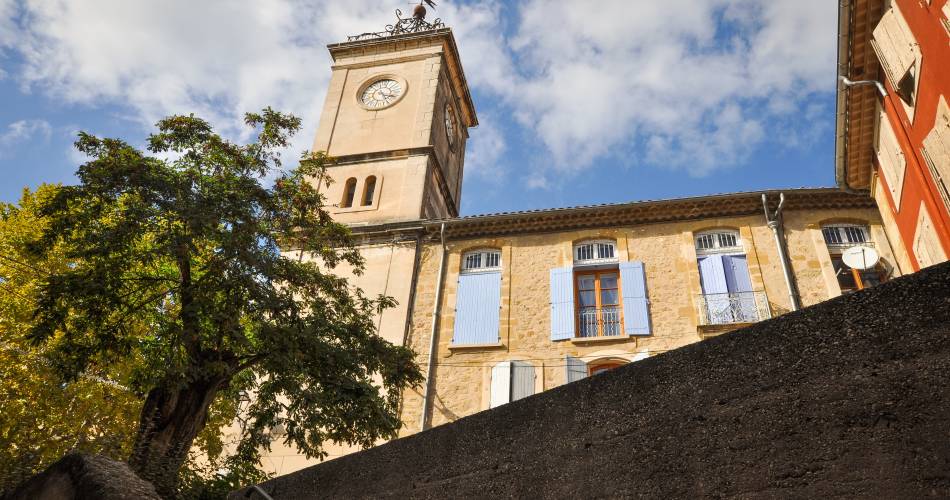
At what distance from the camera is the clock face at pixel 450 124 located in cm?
2210

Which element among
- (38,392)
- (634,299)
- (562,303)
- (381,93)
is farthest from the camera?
(381,93)

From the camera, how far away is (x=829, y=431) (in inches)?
88.6

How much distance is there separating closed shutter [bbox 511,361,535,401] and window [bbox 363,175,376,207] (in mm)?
7309

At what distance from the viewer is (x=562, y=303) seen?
13.9 meters

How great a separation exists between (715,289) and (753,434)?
11670 millimetres

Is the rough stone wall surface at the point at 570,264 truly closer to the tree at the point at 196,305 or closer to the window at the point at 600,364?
the window at the point at 600,364

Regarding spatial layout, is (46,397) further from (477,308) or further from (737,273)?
(737,273)

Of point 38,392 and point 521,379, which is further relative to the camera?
point 521,379

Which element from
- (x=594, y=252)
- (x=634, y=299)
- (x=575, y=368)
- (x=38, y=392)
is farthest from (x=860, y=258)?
(x=38, y=392)

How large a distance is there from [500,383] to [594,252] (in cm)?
417

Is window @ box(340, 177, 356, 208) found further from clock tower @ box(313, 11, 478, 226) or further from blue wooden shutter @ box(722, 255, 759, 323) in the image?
blue wooden shutter @ box(722, 255, 759, 323)

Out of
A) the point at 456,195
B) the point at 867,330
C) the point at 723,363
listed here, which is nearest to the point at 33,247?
the point at 723,363

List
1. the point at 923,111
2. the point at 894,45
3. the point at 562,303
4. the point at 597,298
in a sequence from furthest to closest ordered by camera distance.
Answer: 1. the point at 597,298
2. the point at 562,303
3. the point at 894,45
4. the point at 923,111

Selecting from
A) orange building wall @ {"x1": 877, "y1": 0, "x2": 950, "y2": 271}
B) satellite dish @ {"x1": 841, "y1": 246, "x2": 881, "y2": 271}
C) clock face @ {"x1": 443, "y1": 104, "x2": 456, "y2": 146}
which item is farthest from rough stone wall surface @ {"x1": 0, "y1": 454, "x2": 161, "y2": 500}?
clock face @ {"x1": 443, "y1": 104, "x2": 456, "y2": 146}
